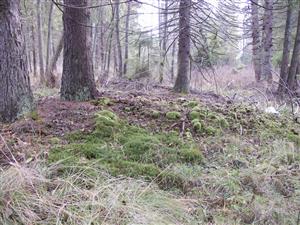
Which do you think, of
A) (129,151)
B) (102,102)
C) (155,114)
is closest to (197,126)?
(155,114)

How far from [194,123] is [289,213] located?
5.80 feet

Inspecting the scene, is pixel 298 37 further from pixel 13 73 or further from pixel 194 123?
pixel 13 73

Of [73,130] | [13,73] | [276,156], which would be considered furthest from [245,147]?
[13,73]

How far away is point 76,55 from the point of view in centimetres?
443

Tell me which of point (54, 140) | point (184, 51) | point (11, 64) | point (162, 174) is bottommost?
point (162, 174)

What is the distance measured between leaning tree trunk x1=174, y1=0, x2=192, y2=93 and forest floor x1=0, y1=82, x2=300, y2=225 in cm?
127

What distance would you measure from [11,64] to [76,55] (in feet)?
3.10

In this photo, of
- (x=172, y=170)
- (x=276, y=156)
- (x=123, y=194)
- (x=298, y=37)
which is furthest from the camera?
(x=298, y=37)

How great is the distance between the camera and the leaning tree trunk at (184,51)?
5578 mm

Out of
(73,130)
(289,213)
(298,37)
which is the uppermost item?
(298,37)

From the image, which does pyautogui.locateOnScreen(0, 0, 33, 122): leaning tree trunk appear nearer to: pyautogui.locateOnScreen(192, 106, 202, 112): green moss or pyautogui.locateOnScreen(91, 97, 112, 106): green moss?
pyautogui.locateOnScreen(91, 97, 112, 106): green moss

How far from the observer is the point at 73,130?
3766 millimetres

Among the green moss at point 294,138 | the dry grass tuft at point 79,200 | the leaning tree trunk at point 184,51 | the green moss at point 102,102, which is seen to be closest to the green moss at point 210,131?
the green moss at point 294,138

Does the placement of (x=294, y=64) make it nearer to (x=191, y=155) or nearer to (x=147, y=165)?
(x=191, y=155)
